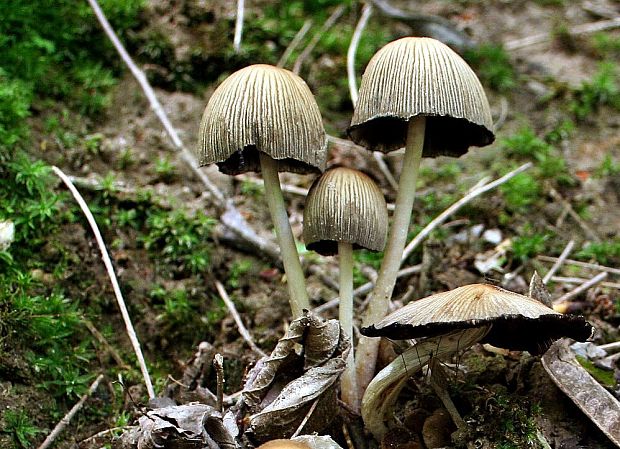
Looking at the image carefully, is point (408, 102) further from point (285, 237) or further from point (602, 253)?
point (602, 253)

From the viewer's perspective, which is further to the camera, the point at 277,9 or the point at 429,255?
the point at 277,9

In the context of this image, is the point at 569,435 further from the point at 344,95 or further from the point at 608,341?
the point at 344,95

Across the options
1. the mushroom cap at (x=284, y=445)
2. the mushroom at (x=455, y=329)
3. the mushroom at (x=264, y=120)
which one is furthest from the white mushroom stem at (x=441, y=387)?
the mushroom at (x=264, y=120)

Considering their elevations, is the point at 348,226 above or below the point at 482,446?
above

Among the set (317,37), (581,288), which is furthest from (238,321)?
(317,37)

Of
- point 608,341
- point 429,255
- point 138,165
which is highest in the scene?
point 138,165

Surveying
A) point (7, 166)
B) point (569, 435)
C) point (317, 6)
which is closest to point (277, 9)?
point (317, 6)

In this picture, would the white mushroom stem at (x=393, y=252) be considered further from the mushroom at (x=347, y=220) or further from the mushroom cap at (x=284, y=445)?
the mushroom cap at (x=284, y=445)
